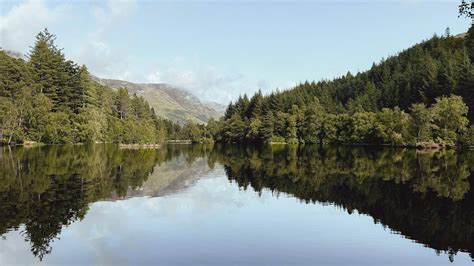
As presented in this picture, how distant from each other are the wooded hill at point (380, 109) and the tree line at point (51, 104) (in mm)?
48268

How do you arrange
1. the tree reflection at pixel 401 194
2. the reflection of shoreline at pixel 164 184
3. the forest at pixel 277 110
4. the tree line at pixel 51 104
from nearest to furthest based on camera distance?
the tree reflection at pixel 401 194
the reflection of shoreline at pixel 164 184
the tree line at pixel 51 104
the forest at pixel 277 110

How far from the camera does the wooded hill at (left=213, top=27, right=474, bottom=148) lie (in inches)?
3834

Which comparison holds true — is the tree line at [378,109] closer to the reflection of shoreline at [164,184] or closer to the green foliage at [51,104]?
the green foliage at [51,104]

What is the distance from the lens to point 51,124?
86000 mm

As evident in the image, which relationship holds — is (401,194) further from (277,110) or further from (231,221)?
(277,110)

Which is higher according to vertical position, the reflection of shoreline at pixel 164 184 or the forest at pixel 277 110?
the forest at pixel 277 110

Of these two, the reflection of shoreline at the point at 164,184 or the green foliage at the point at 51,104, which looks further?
the green foliage at the point at 51,104

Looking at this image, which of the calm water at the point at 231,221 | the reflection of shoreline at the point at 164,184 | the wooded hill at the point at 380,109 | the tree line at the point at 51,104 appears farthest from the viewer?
the wooded hill at the point at 380,109

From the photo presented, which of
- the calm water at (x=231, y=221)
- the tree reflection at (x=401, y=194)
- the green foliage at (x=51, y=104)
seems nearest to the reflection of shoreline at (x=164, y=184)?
the calm water at (x=231, y=221)

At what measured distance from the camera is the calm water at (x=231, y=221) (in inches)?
564

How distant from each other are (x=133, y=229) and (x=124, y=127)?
108 m

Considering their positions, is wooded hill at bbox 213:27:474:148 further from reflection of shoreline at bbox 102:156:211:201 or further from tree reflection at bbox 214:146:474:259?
reflection of shoreline at bbox 102:156:211:201

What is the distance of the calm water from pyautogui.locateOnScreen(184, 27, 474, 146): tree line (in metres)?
70.3

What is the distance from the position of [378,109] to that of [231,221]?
138 meters
